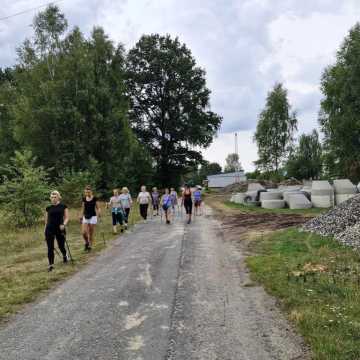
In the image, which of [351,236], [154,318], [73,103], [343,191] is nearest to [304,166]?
[343,191]

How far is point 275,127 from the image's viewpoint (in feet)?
185

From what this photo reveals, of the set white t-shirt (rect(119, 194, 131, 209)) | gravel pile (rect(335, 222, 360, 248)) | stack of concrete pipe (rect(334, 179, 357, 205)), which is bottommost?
gravel pile (rect(335, 222, 360, 248))

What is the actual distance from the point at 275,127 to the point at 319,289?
50930 millimetres

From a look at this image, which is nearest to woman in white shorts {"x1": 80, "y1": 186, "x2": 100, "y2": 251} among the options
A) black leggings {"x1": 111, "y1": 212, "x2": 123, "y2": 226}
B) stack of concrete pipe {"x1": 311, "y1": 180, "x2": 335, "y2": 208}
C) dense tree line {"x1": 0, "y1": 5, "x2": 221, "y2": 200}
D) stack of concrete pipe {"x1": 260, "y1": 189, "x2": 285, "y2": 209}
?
black leggings {"x1": 111, "y1": 212, "x2": 123, "y2": 226}

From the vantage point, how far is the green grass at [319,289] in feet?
16.5

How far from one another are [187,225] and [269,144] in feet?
132

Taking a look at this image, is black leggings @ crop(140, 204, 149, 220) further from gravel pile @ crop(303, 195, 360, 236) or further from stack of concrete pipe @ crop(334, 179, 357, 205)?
stack of concrete pipe @ crop(334, 179, 357, 205)

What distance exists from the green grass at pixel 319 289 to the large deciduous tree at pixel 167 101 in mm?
41571

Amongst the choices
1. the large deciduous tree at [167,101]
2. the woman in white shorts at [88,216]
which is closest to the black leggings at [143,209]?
the woman in white shorts at [88,216]

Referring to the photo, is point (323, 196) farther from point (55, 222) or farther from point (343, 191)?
point (55, 222)

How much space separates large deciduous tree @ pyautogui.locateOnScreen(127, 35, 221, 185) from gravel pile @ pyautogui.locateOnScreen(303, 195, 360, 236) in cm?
3853

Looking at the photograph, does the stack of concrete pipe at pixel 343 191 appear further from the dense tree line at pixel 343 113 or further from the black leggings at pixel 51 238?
the black leggings at pixel 51 238

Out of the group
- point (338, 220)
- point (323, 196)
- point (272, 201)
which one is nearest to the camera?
point (338, 220)

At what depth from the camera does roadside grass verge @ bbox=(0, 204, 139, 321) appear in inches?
299
